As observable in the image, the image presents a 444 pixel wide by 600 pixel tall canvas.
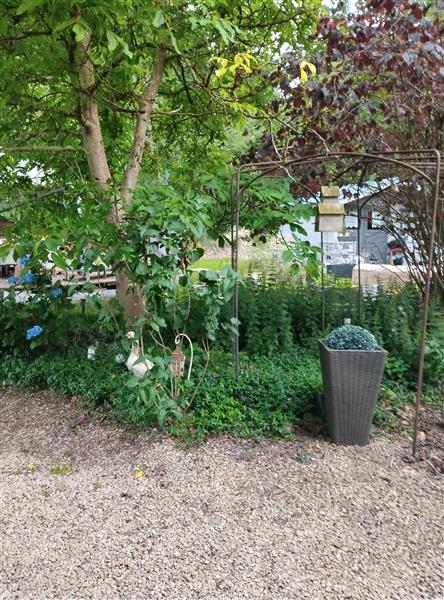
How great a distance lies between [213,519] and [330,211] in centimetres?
220

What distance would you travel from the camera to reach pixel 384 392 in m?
3.56

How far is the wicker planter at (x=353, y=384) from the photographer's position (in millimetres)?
2871

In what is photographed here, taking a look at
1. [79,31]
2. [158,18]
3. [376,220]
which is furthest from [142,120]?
[376,220]

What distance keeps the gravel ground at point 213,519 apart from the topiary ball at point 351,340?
639 mm

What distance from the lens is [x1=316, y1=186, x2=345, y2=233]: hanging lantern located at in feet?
11.0

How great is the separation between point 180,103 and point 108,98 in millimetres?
798

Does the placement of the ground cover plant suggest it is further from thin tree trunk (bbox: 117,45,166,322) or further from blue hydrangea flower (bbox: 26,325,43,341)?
thin tree trunk (bbox: 117,45,166,322)

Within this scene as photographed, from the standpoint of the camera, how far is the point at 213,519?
7.34ft

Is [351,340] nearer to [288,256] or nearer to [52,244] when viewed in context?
[288,256]

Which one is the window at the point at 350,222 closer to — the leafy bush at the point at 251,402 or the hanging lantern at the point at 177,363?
the leafy bush at the point at 251,402

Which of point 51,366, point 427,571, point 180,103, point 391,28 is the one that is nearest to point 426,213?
point 391,28

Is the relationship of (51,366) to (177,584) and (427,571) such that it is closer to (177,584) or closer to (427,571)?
(177,584)

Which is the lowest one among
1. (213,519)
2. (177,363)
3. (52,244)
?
(213,519)

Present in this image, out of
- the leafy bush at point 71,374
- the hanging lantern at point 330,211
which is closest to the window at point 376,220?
the hanging lantern at point 330,211
